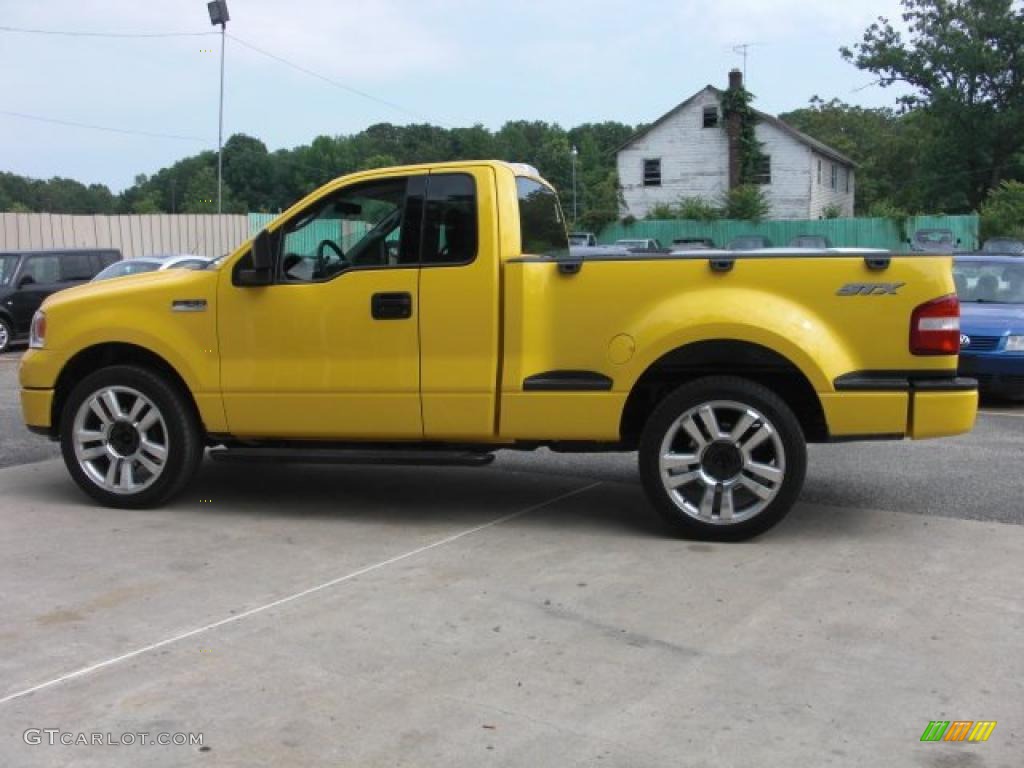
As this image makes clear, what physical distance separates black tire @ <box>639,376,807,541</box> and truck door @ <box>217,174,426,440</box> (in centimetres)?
140

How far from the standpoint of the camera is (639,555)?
559 cm

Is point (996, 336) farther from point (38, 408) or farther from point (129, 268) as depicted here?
point (129, 268)

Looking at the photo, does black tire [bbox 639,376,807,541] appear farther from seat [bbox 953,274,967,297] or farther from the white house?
the white house

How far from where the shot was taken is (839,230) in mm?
37281

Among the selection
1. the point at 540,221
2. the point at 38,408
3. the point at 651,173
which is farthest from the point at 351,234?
→ the point at 651,173

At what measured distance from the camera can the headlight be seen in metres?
6.71

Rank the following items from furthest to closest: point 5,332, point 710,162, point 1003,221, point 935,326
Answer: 1. point 710,162
2. point 1003,221
3. point 5,332
4. point 935,326

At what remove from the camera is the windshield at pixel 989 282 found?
37.3ft

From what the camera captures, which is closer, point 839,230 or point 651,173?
point 839,230

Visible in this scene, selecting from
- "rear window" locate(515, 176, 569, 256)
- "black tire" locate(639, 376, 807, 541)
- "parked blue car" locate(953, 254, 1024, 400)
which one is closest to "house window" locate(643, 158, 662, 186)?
"parked blue car" locate(953, 254, 1024, 400)

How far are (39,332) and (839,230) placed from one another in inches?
1345

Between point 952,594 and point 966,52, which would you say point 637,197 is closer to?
point 966,52

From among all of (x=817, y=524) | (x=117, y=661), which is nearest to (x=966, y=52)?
(x=817, y=524)

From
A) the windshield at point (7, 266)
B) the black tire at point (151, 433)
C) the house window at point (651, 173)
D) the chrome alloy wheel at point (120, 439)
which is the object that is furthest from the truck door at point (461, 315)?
the house window at point (651, 173)
